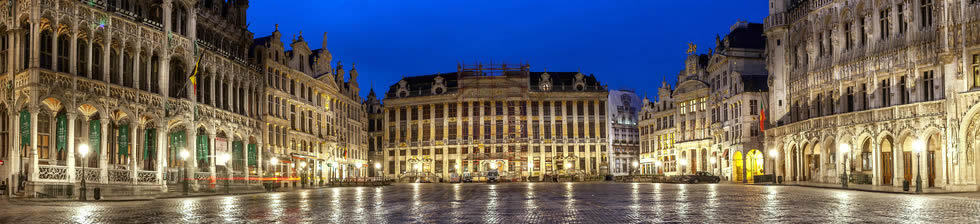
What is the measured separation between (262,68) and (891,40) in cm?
4141

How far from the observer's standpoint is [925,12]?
44812 millimetres

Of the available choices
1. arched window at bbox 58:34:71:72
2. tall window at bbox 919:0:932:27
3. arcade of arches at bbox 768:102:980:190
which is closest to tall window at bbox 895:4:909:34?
tall window at bbox 919:0:932:27

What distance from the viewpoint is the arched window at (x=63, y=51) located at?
124 feet

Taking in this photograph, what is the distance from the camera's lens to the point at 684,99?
86.8 meters

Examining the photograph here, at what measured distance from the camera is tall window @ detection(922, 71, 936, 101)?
44.3m

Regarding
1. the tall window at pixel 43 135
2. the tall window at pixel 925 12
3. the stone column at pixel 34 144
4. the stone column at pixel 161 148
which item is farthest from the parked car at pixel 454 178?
the stone column at pixel 34 144

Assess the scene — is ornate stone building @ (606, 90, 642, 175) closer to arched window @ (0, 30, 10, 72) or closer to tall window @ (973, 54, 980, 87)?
tall window @ (973, 54, 980, 87)

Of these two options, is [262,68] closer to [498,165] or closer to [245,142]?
[245,142]

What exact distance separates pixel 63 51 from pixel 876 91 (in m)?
42.3

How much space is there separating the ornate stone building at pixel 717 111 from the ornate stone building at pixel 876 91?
17.6 ft

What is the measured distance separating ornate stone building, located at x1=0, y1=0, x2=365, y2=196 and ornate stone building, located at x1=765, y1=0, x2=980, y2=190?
36.6 m

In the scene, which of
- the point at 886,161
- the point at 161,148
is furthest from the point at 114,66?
the point at 886,161

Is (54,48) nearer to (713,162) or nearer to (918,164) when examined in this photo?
(918,164)

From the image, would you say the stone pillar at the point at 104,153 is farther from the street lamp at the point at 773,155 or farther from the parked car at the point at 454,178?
the parked car at the point at 454,178
